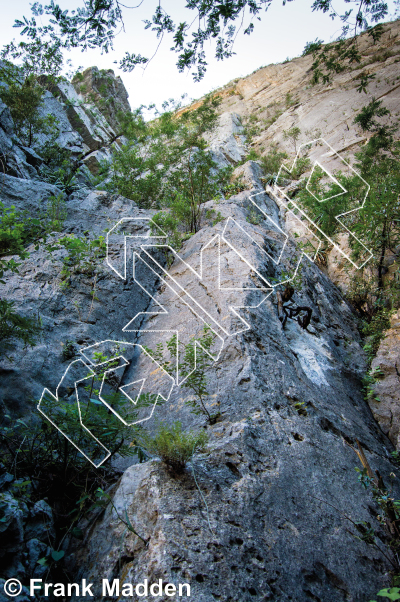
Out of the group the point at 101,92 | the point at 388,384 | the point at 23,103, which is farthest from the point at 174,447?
the point at 101,92

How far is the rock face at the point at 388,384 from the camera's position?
5.05m

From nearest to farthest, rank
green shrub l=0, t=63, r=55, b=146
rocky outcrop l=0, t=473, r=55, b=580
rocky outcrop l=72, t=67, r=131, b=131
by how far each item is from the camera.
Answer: rocky outcrop l=0, t=473, r=55, b=580 < green shrub l=0, t=63, r=55, b=146 < rocky outcrop l=72, t=67, r=131, b=131

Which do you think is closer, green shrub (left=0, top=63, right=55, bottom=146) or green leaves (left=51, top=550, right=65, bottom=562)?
green leaves (left=51, top=550, right=65, bottom=562)

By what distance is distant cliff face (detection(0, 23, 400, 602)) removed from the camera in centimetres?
226

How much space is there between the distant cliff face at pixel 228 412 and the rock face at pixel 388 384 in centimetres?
25

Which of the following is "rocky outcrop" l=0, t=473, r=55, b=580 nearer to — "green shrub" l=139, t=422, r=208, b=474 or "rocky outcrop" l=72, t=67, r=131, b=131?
"green shrub" l=139, t=422, r=208, b=474

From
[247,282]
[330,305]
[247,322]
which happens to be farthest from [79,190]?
[330,305]

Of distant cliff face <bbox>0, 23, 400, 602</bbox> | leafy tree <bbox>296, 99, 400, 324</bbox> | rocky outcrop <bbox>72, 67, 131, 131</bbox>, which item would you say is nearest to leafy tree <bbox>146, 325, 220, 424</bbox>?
distant cliff face <bbox>0, 23, 400, 602</bbox>

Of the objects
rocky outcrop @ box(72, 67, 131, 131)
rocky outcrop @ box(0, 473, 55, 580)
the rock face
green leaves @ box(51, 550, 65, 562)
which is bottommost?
the rock face

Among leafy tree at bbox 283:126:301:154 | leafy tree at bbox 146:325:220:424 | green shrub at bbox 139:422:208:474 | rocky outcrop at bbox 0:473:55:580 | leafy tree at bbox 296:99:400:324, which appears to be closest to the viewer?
rocky outcrop at bbox 0:473:55:580

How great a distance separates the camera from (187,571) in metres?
2.04

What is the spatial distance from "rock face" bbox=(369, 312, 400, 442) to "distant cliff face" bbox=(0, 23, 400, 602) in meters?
0.25

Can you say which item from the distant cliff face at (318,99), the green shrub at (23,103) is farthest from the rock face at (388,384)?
the distant cliff face at (318,99)

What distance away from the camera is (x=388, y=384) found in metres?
5.58
